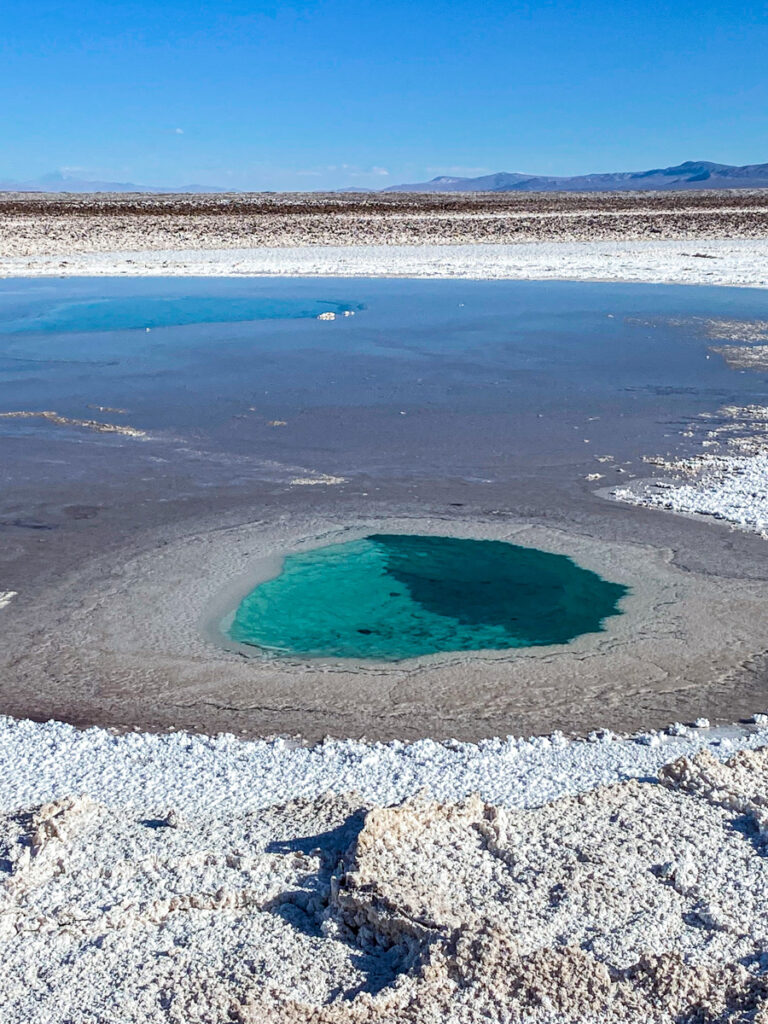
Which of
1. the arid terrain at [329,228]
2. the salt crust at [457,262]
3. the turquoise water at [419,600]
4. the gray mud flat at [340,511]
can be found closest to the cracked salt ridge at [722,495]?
the gray mud flat at [340,511]

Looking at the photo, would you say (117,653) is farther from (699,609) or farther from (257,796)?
(699,609)

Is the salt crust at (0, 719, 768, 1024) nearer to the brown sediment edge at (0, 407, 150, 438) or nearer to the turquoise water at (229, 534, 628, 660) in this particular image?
the turquoise water at (229, 534, 628, 660)

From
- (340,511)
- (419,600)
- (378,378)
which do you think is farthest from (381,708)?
(378,378)

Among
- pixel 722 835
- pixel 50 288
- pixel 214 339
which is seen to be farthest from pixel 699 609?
pixel 50 288

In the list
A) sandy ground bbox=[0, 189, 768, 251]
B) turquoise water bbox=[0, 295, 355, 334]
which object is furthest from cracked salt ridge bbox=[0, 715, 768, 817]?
sandy ground bbox=[0, 189, 768, 251]

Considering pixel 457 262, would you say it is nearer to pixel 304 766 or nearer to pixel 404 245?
pixel 404 245

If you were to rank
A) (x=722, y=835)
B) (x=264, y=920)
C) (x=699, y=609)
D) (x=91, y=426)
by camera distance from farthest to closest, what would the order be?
(x=91, y=426)
(x=699, y=609)
(x=722, y=835)
(x=264, y=920)

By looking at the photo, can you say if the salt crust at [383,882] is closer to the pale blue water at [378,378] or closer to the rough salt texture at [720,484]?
the rough salt texture at [720,484]
